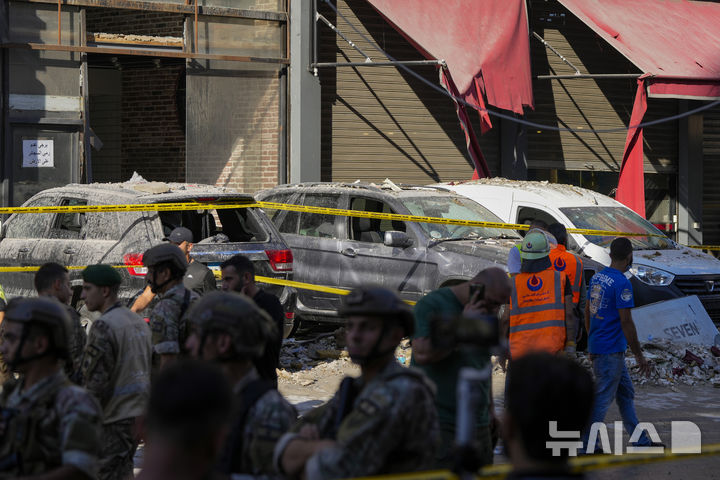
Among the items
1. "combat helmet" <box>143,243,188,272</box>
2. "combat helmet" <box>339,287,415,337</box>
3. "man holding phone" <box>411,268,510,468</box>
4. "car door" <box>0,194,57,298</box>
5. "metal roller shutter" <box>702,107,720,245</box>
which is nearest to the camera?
"combat helmet" <box>339,287,415,337</box>

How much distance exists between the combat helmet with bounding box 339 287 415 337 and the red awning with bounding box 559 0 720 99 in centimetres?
1438

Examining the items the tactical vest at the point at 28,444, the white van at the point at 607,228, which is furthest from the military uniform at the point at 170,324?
the white van at the point at 607,228

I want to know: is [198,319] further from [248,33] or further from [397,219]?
[248,33]

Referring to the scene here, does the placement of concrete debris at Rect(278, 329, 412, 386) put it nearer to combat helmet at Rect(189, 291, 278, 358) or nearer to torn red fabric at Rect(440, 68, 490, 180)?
torn red fabric at Rect(440, 68, 490, 180)

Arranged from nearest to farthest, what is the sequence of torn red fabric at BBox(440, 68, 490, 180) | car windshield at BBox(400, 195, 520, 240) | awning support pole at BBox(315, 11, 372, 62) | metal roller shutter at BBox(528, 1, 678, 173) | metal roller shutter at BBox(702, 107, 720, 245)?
car windshield at BBox(400, 195, 520, 240) < torn red fabric at BBox(440, 68, 490, 180) < awning support pole at BBox(315, 11, 372, 62) < metal roller shutter at BBox(528, 1, 678, 173) < metal roller shutter at BBox(702, 107, 720, 245)

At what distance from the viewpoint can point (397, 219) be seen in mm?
11859

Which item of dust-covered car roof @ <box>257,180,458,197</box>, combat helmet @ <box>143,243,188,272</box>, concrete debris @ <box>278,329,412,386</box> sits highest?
dust-covered car roof @ <box>257,180,458,197</box>

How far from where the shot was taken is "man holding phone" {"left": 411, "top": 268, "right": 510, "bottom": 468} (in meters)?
4.80

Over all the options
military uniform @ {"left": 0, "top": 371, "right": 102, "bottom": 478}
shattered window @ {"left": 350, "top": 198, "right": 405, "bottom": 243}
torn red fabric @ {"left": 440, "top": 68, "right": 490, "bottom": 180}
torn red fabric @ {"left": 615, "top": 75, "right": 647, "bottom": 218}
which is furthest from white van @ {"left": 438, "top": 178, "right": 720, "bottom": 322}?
military uniform @ {"left": 0, "top": 371, "right": 102, "bottom": 478}

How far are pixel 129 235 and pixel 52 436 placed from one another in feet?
Result: 21.5

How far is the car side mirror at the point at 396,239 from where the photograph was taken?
1137 centimetres

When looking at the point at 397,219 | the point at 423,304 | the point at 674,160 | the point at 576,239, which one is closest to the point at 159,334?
the point at 423,304

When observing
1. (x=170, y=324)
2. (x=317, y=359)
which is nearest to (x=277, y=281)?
(x=317, y=359)

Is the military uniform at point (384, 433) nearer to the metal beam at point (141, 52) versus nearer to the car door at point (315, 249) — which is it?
the car door at point (315, 249)
